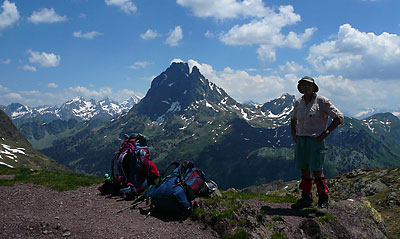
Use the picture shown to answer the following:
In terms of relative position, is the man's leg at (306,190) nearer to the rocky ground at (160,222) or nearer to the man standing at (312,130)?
the man standing at (312,130)

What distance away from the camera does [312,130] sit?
10992 mm

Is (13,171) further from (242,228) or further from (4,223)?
(242,228)

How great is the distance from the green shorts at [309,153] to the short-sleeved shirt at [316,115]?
0.33m

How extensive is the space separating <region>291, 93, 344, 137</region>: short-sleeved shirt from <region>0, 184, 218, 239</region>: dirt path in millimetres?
5914

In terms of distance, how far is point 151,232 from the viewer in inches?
362

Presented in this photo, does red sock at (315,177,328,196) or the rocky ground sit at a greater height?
red sock at (315,177,328,196)

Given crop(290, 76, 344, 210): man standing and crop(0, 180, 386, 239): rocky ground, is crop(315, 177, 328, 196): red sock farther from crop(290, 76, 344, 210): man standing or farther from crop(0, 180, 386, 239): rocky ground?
crop(0, 180, 386, 239): rocky ground

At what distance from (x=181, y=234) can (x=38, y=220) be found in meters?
5.17

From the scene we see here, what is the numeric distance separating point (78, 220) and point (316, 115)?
415 inches

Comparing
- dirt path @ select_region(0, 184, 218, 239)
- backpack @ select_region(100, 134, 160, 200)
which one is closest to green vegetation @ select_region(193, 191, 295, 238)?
dirt path @ select_region(0, 184, 218, 239)

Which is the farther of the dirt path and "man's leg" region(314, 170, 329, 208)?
"man's leg" region(314, 170, 329, 208)

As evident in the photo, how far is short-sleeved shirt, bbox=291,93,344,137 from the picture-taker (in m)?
10.6

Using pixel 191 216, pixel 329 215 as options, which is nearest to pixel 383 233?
pixel 329 215

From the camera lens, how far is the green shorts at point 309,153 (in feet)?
35.7
